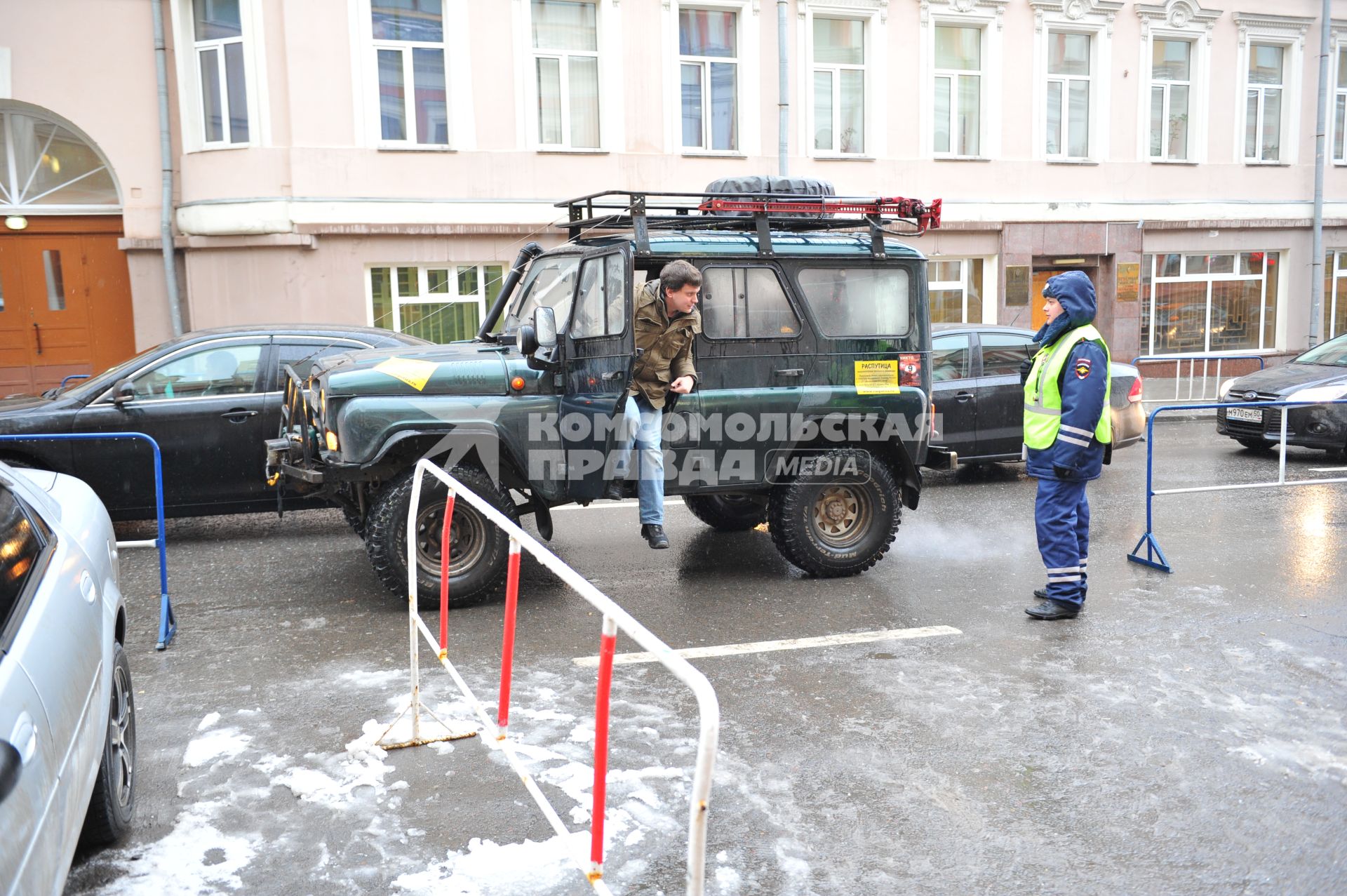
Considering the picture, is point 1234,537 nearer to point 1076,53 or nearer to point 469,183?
point 469,183

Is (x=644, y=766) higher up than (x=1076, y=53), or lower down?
lower down

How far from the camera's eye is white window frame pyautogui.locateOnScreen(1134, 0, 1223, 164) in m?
20.5

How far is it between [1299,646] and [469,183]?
13.5m

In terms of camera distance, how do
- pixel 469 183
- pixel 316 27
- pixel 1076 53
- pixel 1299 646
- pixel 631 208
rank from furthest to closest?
pixel 1076 53, pixel 469 183, pixel 316 27, pixel 631 208, pixel 1299 646

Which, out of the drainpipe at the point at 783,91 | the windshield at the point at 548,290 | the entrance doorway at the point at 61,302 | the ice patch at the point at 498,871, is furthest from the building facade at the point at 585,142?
the ice patch at the point at 498,871

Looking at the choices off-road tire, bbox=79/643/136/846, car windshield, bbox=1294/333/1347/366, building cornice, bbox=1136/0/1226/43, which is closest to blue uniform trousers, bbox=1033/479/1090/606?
off-road tire, bbox=79/643/136/846

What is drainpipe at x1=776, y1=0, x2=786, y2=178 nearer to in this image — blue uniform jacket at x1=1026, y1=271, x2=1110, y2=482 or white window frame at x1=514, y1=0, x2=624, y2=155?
white window frame at x1=514, y1=0, x2=624, y2=155

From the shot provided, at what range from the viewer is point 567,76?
17109 millimetres

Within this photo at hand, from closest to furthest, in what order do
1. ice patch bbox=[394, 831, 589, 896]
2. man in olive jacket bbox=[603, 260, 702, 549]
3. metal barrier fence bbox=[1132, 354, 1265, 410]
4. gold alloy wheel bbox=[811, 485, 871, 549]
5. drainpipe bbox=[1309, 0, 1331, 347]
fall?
ice patch bbox=[394, 831, 589, 896] → man in olive jacket bbox=[603, 260, 702, 549] → gold alloy wheel bbox=[811, 485, 871, 549] → metal barrier fence bbox=[1132, 354, 1265, 410] → drainpipe bbox=[1309, 0, 1331, 347]

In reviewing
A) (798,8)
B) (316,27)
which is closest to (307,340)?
(316,27)

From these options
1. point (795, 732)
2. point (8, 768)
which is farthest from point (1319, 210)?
point (8, 768)

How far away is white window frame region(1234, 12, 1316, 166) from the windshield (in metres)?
19.2

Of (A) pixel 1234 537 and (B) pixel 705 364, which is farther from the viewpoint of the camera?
(A) pixel 1234 537

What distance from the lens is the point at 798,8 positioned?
1823cm
